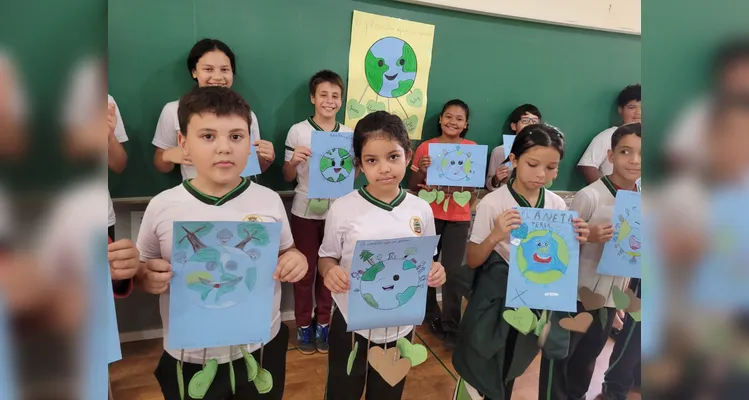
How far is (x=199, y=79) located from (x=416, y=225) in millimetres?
1242

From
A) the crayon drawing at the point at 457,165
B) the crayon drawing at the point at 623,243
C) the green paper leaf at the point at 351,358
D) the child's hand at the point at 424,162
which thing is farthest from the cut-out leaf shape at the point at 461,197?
the green paper leaf at the point at 351,358

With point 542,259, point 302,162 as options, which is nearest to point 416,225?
point 542,259

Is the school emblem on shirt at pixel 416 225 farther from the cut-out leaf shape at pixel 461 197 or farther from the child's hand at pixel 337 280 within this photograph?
the cut-out leaf shape at pixel 461 197

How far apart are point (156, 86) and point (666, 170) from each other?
2.20 metres

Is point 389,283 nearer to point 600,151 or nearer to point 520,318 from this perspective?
point 520,318

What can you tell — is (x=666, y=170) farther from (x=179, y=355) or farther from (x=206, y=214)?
(x=179, y=355)

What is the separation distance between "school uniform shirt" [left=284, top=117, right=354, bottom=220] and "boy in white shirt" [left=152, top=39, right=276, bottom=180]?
0.19m

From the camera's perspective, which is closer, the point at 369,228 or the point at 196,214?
the point at 196,214

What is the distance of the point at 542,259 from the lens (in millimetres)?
1281

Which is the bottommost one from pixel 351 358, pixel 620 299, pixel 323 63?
pixel 351 358

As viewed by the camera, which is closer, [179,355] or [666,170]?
[666,170]

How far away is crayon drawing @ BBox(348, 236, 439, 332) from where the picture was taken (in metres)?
1.10

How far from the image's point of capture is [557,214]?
128cm

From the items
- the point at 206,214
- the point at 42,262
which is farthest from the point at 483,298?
the point at 42,262
